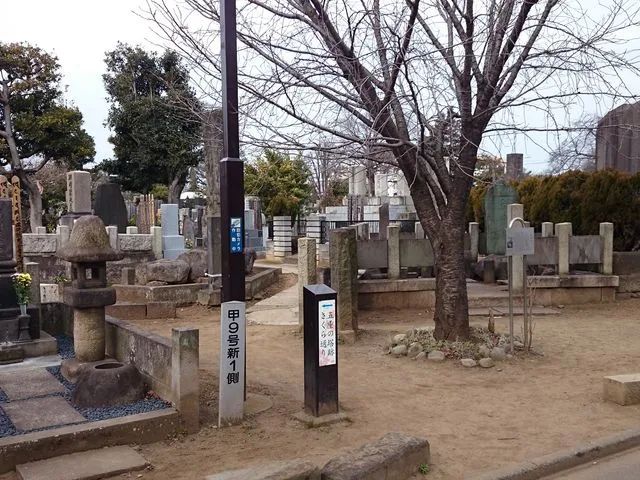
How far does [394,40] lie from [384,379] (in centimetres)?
424

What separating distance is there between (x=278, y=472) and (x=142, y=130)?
2962 centimetres

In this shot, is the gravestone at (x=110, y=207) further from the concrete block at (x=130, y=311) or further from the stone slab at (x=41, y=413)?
the stone slab at (x=41, y=413)

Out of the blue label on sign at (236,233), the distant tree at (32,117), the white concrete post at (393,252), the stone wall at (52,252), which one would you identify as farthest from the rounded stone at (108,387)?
the distant tree at (32,117)

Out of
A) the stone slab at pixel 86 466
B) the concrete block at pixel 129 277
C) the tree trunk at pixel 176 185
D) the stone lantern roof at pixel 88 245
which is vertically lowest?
the stone slab at pixel 86 466

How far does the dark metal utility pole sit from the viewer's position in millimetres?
5957

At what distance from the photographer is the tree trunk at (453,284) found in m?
8.58

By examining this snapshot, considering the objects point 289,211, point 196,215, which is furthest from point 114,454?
point 289,211

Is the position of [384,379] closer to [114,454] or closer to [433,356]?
[433,356]

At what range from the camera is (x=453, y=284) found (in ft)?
28.2

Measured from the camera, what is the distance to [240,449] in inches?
198

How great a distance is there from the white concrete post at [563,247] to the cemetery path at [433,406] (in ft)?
8.94

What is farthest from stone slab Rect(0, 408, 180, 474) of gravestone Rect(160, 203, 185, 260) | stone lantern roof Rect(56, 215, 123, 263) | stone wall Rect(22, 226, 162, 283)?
gravestone Rect(160, 203, 185, 260)

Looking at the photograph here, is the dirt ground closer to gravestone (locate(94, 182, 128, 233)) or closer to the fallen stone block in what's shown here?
the fallen stone block

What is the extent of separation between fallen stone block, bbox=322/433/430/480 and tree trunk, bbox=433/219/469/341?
3929mm
